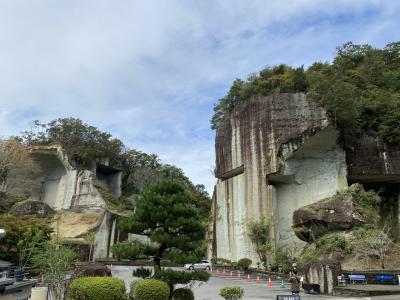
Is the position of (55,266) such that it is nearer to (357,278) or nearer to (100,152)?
(357,278)

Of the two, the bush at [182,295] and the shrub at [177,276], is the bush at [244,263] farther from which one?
the shrub at [177,276]

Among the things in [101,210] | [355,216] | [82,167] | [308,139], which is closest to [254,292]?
[355,216]

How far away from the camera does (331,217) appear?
25.6m

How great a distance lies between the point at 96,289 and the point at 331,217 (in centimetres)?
1812

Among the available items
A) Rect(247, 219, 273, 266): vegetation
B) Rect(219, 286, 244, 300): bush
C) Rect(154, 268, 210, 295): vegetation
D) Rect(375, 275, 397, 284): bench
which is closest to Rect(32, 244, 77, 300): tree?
Rect(154, 268, 210, 295): vegetation

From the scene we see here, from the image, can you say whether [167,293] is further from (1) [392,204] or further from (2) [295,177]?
(1) [392,204]

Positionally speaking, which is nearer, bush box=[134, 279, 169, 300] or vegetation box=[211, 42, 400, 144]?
bush box=[134, 279, 169, 300]

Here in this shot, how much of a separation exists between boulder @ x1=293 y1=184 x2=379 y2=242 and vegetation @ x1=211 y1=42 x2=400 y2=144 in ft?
19.2

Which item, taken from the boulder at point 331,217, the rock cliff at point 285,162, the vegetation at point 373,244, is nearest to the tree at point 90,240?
the rock cliff at point 285,162

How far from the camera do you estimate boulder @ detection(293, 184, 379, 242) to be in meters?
25.4

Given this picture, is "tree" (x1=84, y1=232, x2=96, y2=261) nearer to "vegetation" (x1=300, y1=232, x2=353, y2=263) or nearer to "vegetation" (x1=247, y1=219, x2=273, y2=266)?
"vegetation" (x1=247, y1=219, x2=273, y2=266)

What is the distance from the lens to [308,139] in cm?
3038

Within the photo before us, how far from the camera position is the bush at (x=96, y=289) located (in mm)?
11297

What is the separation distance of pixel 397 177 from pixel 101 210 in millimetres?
28611
